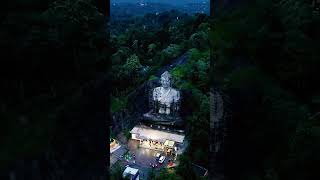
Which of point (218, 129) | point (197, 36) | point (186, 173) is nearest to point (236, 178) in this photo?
point (218, 129)

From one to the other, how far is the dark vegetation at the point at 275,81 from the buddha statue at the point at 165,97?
13313mm

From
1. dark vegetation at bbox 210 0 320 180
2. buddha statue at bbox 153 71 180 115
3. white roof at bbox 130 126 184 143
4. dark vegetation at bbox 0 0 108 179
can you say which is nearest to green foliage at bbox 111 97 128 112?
white roof at bbox 130 126 184 143

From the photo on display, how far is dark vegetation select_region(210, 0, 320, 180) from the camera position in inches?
141

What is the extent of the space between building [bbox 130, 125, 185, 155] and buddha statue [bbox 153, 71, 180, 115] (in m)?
1.27

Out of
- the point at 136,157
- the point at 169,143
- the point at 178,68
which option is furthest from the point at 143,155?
the point at 178,68

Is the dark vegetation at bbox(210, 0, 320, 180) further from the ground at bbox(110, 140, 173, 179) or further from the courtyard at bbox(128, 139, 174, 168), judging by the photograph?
the courtyard at bbox(128, 139, 174, 168)

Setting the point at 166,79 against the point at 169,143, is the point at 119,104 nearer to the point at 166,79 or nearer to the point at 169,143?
the point at 166,79

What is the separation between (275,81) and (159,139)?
560 inches

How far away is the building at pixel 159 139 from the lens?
18172 millimetres

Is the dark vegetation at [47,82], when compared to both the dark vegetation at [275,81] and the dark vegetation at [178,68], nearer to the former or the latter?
the dark vegetation at [275,81]

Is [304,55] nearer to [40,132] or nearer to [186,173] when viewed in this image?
[40,132]

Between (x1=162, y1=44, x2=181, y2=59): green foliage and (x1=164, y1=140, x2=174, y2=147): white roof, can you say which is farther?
(x1=162, y1=44, x2=181, y2=59): green foliage

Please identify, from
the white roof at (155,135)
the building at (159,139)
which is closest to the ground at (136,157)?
the building at (159,139)

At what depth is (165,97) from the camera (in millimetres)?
19484
